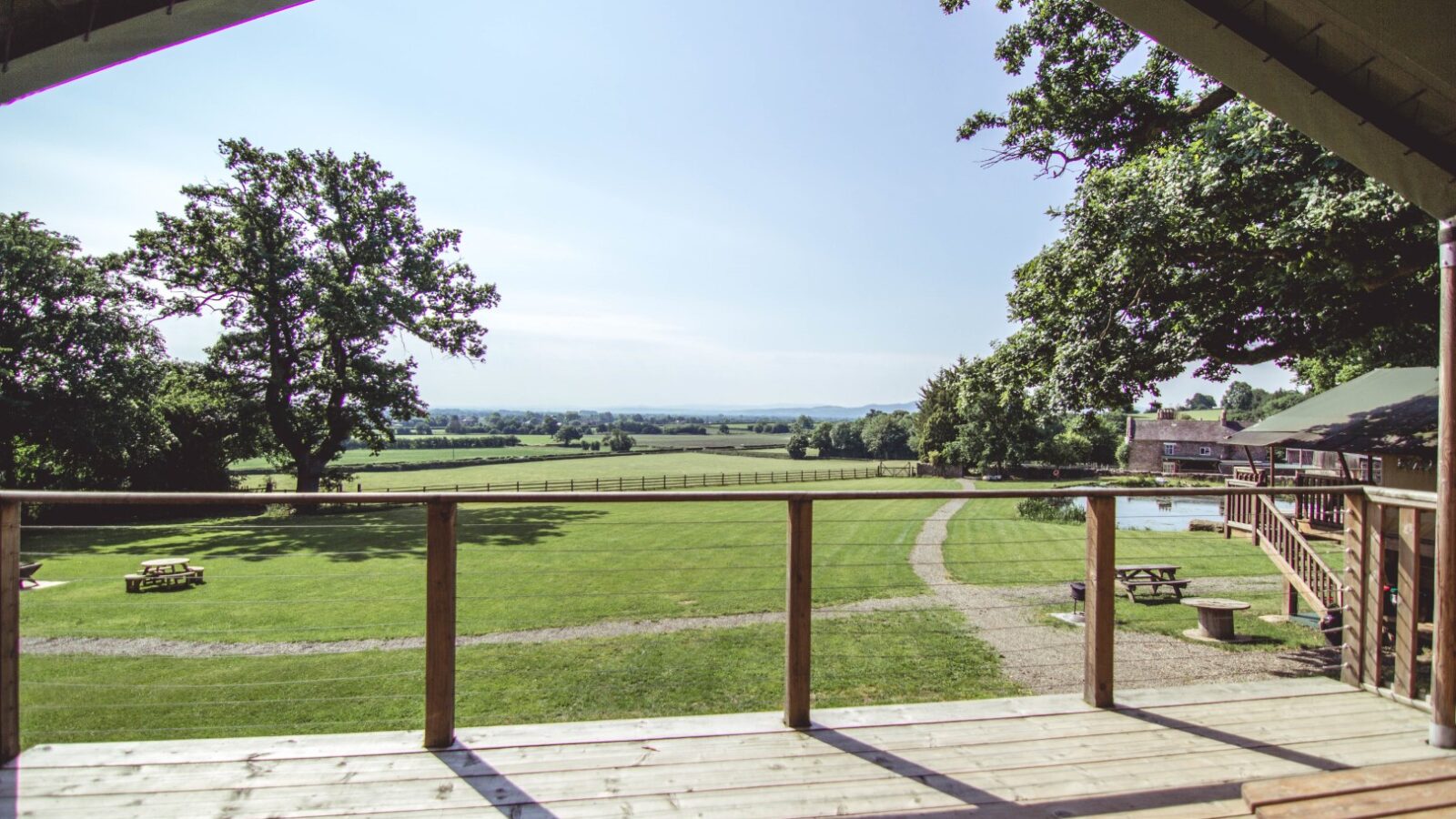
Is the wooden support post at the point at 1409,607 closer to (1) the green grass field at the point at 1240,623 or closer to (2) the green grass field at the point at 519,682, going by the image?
(2) the green grass field at the point at 519,682

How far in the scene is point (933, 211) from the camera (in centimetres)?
1355

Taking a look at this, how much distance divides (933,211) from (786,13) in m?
6.51

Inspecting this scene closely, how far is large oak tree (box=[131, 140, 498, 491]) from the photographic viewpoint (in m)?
22.0

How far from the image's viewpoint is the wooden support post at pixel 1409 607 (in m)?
2.88

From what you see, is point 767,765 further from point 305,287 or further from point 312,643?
point 305,287

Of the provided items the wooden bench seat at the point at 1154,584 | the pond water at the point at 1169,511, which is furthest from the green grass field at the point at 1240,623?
the pond water at the point at 1169,511

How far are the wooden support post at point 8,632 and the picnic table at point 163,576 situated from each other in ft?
35.4

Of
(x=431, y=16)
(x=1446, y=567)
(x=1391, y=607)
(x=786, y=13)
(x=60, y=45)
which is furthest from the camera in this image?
(x=1391, y=607)

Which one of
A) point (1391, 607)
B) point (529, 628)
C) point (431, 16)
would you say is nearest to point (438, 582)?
point (431, 16)

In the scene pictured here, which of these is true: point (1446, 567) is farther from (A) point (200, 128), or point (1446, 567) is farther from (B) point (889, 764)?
(A) point (200, 128)

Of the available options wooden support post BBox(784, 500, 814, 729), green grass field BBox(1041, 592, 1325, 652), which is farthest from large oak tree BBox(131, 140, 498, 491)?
wooden support post BBox(784, 500, 814, 729)

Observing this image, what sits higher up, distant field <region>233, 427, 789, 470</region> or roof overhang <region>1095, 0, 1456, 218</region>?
roof overhang <region>1095, 0, 1456, 218</region>

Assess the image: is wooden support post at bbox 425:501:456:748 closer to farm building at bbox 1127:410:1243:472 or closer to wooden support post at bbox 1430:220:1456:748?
wooden support post at bbox 1430:220:1456:748

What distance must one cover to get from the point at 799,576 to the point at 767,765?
0.70m
